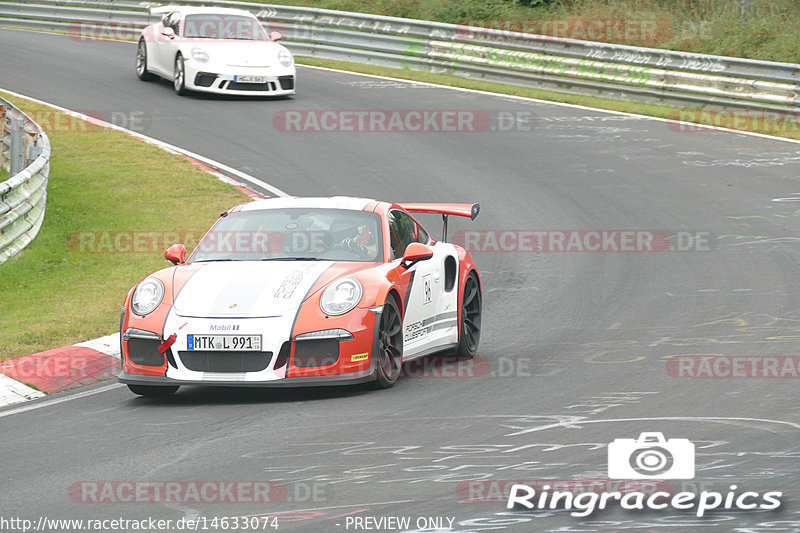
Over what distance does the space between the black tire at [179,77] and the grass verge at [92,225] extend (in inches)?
102

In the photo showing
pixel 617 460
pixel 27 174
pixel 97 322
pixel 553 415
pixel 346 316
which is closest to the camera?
pixel 617 460

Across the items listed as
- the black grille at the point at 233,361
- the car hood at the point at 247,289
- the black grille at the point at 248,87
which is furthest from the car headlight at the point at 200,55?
the black grille at the point at 233,361

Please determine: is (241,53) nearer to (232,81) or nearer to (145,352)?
(232,81)

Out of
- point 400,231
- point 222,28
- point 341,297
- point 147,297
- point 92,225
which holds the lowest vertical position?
point 92,225

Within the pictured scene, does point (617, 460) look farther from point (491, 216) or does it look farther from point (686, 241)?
point (491, 216)

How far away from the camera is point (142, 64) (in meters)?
24.7

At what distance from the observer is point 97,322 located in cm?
1119

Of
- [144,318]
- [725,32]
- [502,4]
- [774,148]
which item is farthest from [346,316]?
[502,4]

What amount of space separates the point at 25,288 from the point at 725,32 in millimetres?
16424

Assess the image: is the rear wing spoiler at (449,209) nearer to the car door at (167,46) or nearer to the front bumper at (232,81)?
the front bumper at (232,81)

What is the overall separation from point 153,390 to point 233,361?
85cm

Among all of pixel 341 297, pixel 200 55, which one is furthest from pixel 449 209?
pixel 200 55

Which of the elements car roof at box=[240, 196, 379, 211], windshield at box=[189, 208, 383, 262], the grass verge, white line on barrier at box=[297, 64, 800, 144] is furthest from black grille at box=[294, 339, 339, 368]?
white line on barrier at box=[297, 64, 800, 144]

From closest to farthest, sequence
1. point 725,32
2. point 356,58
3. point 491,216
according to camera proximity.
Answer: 1. point 491,216
2. point 725,32
3. point 356,58
